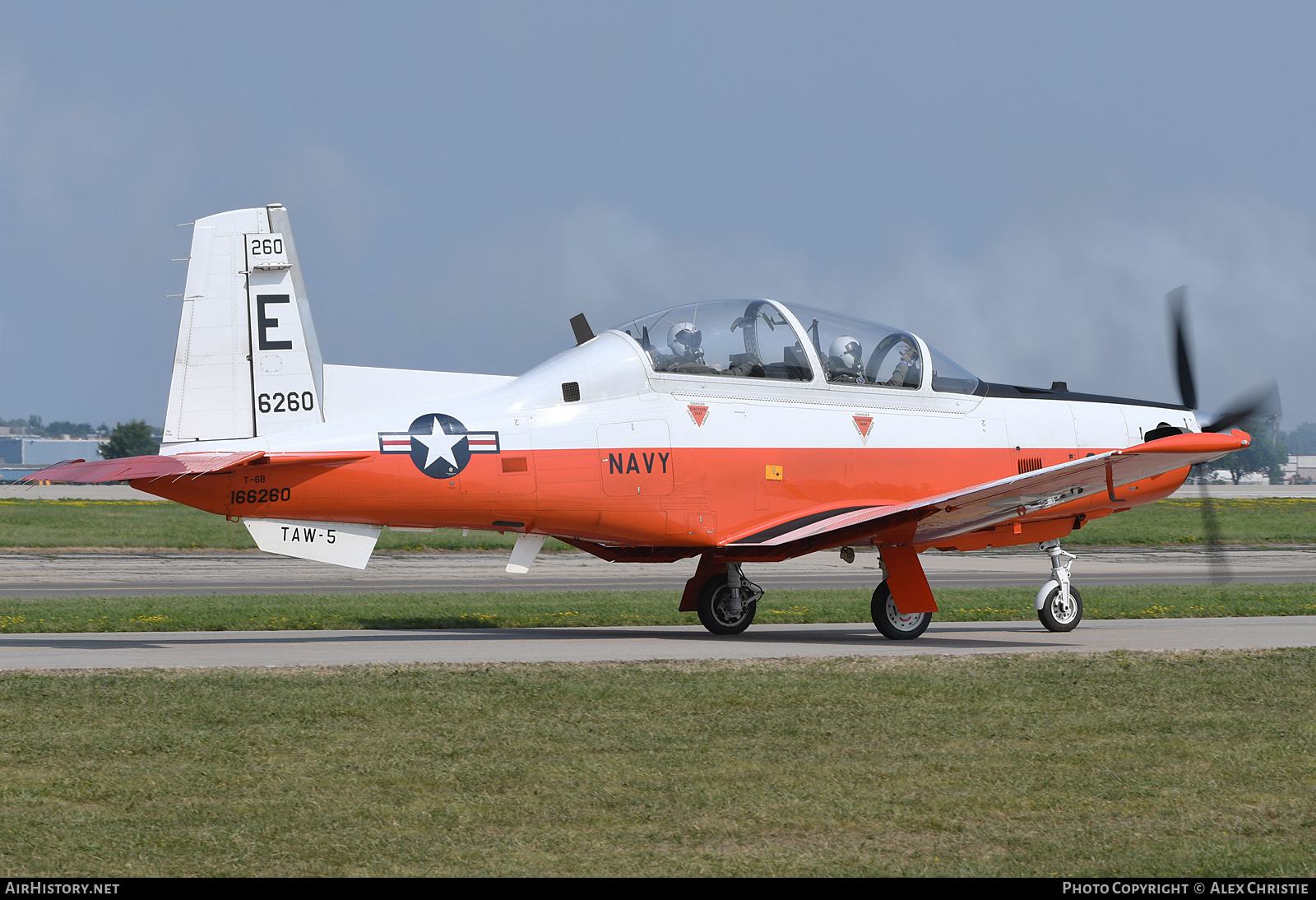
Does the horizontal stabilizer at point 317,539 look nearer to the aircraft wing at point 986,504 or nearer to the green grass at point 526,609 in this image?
the green grass at point 526,609

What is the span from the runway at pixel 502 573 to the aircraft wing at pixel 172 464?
1133cm

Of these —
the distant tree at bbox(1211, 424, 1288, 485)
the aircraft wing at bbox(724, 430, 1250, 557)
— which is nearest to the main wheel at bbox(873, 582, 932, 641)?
the aircraft wing at bbox(724, 430, 1250, 557)

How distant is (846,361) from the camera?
14.4 metres

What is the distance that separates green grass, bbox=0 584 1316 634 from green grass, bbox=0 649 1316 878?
19.0 feet

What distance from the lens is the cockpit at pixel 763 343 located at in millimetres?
13859

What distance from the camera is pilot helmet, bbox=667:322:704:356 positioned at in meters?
13.8

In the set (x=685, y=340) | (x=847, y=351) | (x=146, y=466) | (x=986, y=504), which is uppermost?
(x=685, y=340)

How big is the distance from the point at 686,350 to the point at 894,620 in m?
4.04

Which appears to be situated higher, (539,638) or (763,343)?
(763,343)

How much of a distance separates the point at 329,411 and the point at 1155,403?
10284mm

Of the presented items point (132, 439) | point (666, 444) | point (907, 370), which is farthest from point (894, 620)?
point (132, 439)

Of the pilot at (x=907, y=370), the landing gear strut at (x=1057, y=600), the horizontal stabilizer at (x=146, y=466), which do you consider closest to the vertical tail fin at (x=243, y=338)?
the horizontal stabilizer at (x=146, y=466)

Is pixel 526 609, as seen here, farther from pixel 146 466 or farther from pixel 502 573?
pixel 502 573
